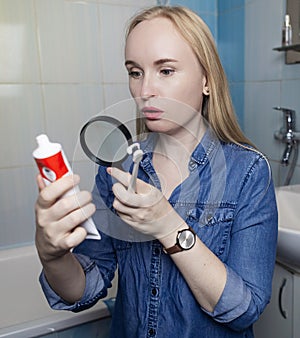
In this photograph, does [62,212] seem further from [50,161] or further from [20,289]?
[20,289]

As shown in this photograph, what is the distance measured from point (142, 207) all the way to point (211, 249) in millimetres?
226

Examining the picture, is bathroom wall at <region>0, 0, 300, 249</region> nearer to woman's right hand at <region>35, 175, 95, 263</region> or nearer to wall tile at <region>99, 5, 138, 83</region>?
wall tile at <region>99, 5, 138, 83</region>

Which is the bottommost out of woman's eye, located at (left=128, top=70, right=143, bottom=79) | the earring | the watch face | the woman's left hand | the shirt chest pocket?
the shirt chest pocket

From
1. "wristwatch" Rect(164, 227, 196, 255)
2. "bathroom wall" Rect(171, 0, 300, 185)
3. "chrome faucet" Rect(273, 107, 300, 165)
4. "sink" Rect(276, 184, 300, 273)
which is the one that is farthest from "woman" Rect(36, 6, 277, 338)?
"bathroom wall" Rect(171, 0, 300, 185)

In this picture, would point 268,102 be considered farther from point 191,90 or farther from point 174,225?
point 174,225

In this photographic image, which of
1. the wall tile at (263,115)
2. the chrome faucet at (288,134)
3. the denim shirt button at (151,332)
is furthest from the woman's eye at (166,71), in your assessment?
the wall tile at (263,115)

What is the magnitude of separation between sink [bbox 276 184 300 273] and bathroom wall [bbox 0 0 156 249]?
83 cm

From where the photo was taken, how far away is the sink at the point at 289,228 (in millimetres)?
885

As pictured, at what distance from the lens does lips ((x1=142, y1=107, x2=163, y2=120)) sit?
54 centimetres

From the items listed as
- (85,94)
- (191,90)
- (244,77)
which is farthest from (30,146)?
(191,90)

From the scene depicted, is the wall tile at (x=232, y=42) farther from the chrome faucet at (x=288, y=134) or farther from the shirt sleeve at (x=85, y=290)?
the shirt sleeve at (x=85, y=290)

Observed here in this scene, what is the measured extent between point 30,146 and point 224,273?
46.0 inches

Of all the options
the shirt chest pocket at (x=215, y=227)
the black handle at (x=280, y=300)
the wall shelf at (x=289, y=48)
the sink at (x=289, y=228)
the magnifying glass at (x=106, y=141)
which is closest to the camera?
the magnifying glass at (x=106, y=141)

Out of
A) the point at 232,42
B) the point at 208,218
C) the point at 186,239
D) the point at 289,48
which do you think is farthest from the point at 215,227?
the point at 232,42
